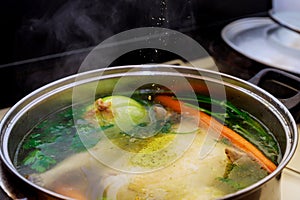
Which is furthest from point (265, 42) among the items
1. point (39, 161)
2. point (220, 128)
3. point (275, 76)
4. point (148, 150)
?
point (39, 161)

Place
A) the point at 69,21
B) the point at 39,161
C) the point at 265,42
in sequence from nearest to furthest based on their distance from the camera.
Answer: the point at 39,161, the point at 69,21, the point at 265,42

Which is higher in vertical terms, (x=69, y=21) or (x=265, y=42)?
(x=69, y=21)

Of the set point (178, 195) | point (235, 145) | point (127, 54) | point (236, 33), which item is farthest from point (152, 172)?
point (236, 33)

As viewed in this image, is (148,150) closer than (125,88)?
Yes

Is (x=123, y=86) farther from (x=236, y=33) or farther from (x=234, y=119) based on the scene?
(x=236, y=33)

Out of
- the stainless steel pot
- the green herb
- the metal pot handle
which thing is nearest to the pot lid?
the metal pot handle

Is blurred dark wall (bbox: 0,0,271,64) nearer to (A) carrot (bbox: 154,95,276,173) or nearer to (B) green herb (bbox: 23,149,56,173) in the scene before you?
(A) carrot (bbox: 154,95,276,173)

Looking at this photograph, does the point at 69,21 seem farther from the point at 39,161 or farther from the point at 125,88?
the point at 39,161

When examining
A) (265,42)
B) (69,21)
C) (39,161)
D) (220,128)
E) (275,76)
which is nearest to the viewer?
(39,161)
